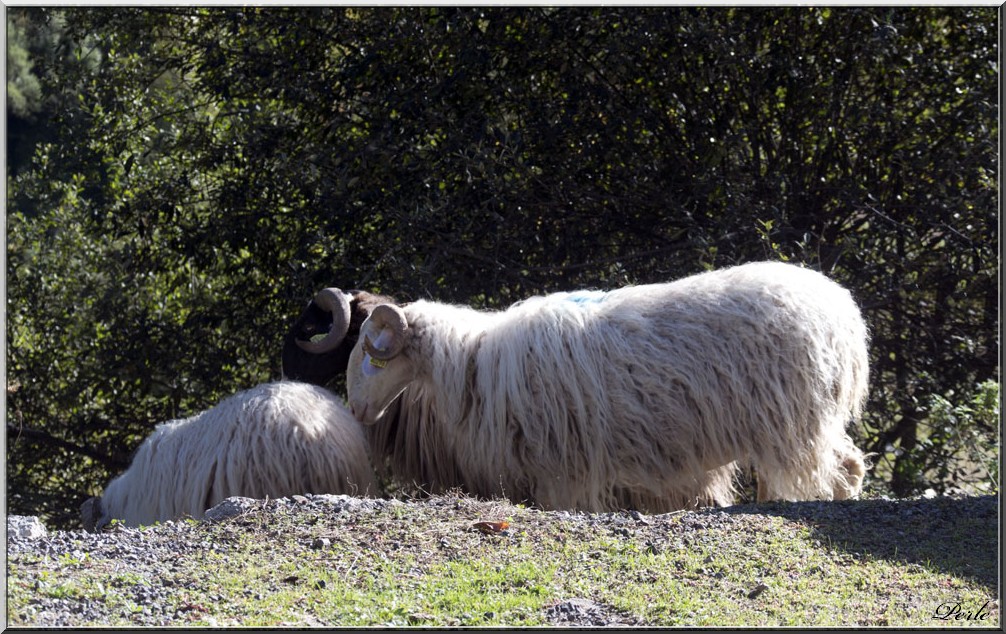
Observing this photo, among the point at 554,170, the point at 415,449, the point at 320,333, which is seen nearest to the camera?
the point at 415,449

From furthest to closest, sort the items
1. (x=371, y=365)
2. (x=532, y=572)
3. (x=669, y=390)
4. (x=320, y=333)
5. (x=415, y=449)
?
(x=320, y=333) → (x=415, y=449) → (x=371, y=365) → (x=669, y=390) → (x=532, y=572)

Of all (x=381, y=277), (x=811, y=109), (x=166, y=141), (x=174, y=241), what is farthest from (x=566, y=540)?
(x=166, y=141)

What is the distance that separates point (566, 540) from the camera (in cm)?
475

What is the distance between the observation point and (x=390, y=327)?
254 inches

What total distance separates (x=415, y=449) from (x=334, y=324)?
917 mm

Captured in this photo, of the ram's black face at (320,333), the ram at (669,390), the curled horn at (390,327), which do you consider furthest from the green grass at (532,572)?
the ram's black face at (320,333)

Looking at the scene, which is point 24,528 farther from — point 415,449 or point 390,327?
point 415,449

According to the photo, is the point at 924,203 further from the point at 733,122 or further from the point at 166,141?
the point at 166,141

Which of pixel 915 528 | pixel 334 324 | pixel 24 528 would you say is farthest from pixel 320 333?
pixel 915 528

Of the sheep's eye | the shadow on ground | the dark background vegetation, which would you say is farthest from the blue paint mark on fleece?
the shadow on ground

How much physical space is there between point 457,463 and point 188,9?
445 centimetres

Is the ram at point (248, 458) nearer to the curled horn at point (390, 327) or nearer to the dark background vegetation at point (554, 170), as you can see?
the curled horn at point (390, 327)

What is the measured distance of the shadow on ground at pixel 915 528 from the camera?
15.4 ft
